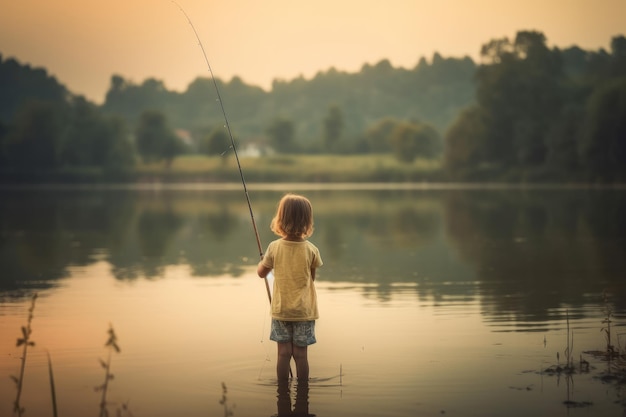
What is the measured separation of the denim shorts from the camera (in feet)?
24.6

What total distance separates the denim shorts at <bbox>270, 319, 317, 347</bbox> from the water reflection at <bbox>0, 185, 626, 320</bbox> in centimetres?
422

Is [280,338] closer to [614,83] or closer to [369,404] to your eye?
[369,404]

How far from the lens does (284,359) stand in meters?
7.63

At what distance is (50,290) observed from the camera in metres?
14.2

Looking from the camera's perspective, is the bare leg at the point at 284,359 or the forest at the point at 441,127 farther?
the forest at the point at 441,127

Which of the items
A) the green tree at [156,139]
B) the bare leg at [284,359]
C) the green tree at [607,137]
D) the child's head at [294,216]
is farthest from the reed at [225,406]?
the green tree at [156,139]

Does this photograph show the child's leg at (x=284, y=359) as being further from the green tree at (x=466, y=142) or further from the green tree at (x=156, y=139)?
the green tree at (x=156, y=139)

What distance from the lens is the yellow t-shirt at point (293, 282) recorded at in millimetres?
7449

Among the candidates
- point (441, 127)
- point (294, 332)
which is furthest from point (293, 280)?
point (441, 127)

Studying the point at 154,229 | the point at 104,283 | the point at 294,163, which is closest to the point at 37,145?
the point at 294,163

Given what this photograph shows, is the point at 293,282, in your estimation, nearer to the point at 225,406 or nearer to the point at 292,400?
the point at 292,400

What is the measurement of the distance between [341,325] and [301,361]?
319 centimetres

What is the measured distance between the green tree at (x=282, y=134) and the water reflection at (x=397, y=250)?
115684 millimetres

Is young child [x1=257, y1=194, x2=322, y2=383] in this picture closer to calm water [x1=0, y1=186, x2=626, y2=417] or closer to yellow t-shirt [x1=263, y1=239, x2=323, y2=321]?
yellow t-shirt [x1=263, y1=239, x2=323, y2=321]
